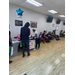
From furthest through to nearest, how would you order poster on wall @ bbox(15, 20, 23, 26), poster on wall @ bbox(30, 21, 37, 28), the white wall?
poster on wall @ bbox(30, 21, 37, 28), poster on wall @ bbox(15, 20, 23, 26), the white wall

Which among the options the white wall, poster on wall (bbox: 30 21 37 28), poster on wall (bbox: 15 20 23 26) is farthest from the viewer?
poster on wall (bbox: 30 21 37 28)

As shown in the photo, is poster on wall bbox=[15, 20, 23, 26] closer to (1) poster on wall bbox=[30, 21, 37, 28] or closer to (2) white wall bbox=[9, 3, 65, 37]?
(2) white wall bbox=[9, 3, 65, 37]

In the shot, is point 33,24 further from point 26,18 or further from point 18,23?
point 18,23

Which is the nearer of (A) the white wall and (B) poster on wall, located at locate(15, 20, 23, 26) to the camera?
(A) the white wall

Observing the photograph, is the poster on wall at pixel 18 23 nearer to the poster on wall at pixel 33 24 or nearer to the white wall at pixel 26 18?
the white wall at pixel 26 18

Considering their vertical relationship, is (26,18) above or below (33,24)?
above

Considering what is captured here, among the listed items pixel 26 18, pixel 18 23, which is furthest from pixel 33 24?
pixel 18 23

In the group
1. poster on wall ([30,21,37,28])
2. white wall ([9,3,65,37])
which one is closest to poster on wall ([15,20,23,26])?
white wall ([9,3,65,37])
